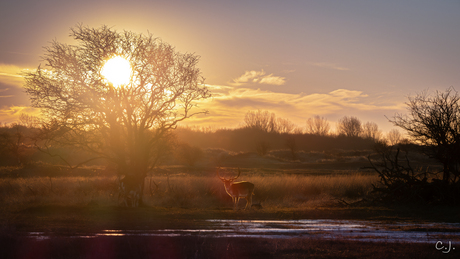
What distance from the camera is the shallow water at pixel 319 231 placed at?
9922 millimetres

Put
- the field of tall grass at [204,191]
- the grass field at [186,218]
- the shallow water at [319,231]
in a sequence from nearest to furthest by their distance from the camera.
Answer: the grass field at [186,218] → the shallow water at [319,231] → the field of tall grass at [204,191]

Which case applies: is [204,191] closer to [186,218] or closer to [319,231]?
[186,218]

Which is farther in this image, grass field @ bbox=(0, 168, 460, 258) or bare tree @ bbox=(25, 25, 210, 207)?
bare tree @ bbox=(25, 25, 210, 207)

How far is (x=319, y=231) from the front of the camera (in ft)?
36.4

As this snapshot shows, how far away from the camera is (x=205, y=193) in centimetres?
2502

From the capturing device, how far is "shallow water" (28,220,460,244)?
992 centimetres
